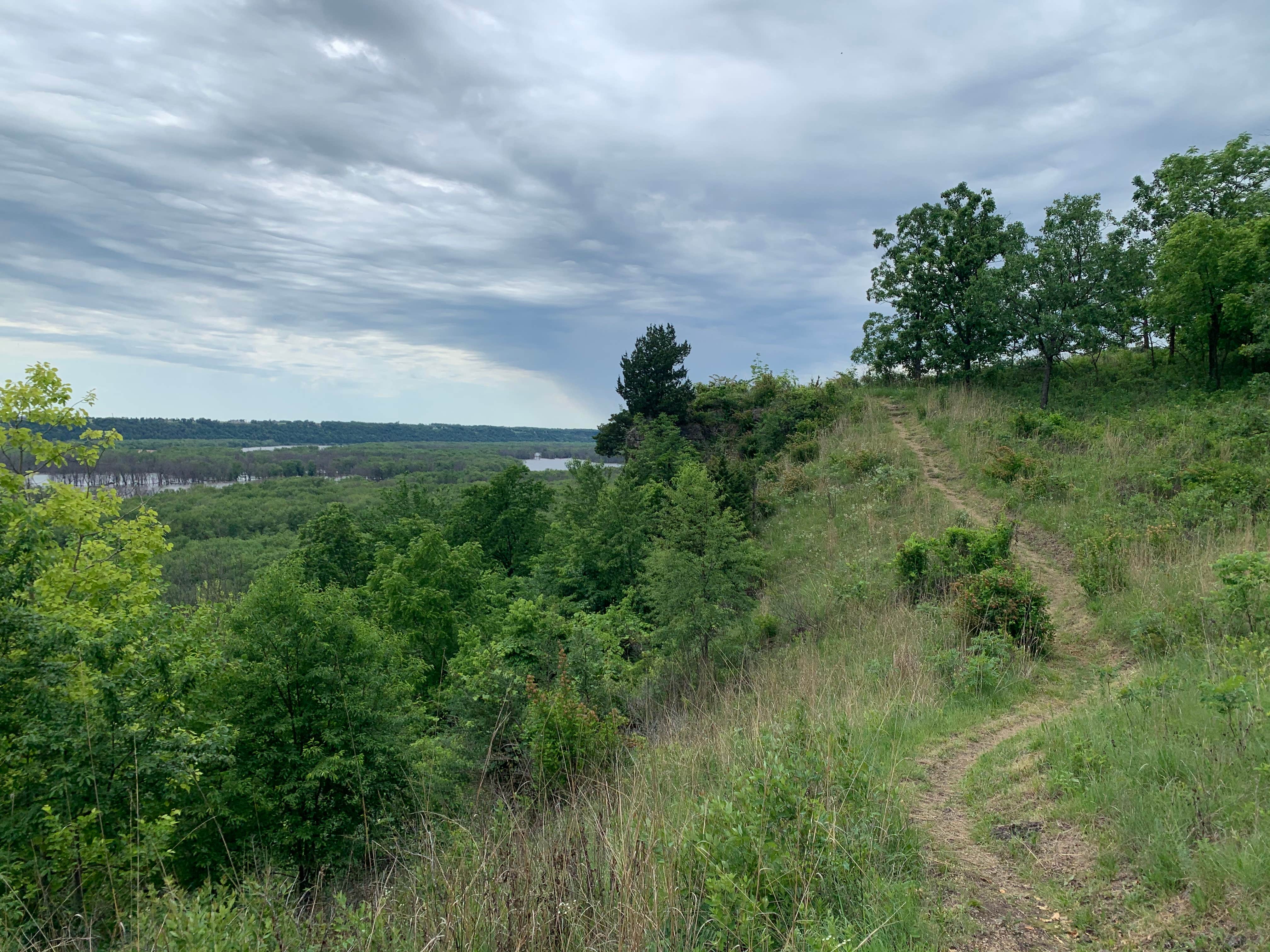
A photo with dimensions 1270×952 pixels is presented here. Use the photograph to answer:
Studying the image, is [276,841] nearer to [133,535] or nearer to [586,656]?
[586,656]

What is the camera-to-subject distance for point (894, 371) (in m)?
32.4

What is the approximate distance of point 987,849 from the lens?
445cm

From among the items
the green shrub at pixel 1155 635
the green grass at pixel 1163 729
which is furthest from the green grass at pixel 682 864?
the green shrub at pixel 1155 635

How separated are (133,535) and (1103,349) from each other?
101 feet

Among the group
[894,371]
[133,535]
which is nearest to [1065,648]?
[133,535]

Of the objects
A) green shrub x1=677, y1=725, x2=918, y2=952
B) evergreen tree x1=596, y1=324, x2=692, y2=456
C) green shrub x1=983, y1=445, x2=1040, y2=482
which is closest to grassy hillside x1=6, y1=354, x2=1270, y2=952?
green shrub x1=677, y1=725, x2=918, y2=952

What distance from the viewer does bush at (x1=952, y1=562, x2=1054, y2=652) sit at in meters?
9.49

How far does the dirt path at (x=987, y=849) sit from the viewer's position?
357 centimetres

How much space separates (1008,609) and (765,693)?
14.5ft

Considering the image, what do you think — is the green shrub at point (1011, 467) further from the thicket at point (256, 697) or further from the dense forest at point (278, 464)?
the dense forest at point (278, 464)

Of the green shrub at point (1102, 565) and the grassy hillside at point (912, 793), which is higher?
the green shrub at point (1102, 565)

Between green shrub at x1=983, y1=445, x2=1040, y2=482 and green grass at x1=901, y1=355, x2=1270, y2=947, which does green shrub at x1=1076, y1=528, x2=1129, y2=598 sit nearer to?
green grass at x1=901, y1=355, x2=1270, y2=947

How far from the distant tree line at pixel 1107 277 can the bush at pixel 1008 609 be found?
12825 millimetres

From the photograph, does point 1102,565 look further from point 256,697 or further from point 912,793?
point 256,697
